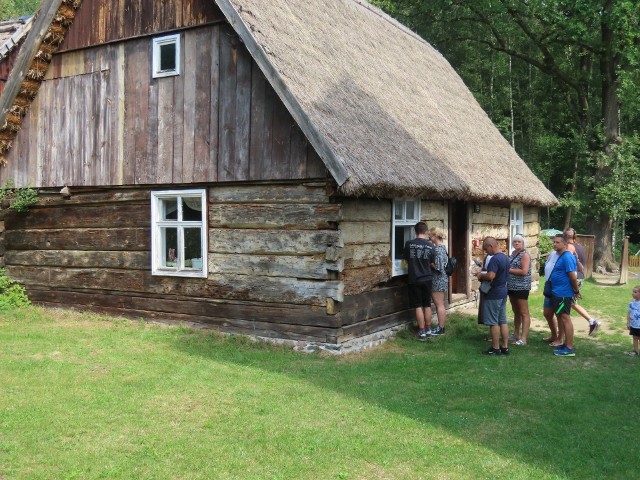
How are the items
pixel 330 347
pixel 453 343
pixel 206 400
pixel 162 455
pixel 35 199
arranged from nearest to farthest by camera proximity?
pixel 162 455 → pixel 206 400 → pixel 330 347 → pixel 453 343 → pixel 35 199

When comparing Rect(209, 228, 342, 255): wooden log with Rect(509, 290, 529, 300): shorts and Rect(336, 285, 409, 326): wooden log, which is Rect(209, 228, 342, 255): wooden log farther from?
Rect(509, 290, 529, 300): shorts

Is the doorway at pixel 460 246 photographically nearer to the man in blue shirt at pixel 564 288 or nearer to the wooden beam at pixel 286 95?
the man in blue shirt at pixel 564 288

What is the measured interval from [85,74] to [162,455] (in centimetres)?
868

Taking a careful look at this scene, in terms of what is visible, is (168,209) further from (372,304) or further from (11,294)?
(11,294)

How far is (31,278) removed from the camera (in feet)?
42.6

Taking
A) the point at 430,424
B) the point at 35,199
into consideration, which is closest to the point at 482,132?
the point at 35,199

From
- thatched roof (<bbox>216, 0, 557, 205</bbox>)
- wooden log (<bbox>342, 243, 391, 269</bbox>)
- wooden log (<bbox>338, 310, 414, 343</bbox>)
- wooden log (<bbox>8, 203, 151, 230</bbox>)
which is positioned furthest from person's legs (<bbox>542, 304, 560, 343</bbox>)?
wooden log (<bbox>8, 203, 151, 230</bbox>)

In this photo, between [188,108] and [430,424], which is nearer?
[430,424]

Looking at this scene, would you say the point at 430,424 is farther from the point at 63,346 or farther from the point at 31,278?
the point at 31,278

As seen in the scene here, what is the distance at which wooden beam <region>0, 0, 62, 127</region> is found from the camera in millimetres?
11992

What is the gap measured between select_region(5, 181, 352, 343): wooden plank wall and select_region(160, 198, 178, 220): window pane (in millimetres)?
268

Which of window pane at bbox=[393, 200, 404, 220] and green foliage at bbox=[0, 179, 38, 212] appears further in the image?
green foliage at bbox=[0, 179, 38, 212]

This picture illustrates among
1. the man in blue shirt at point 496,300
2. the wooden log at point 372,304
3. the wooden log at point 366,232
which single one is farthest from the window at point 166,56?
the man in blue shirt at point 496,300

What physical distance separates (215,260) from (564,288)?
17.8 ft
